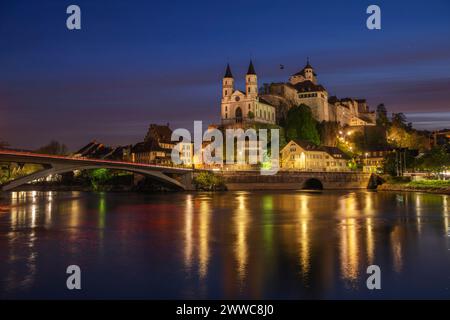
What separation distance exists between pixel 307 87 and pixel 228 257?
11430cm

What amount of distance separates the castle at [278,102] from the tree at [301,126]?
872 centimetres

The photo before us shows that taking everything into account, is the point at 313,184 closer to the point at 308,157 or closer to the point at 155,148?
the point at 308,157

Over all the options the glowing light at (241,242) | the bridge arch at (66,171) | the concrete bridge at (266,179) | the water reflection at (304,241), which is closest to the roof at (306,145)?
the concrete bridge at (266,179)

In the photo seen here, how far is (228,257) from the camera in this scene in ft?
60.8

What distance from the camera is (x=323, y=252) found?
19406 mm

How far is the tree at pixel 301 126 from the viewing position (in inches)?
4092

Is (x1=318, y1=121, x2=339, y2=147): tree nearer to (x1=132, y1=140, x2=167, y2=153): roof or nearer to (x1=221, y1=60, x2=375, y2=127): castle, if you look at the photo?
(x1=221, y1=60, x2=375, y2=127): castle

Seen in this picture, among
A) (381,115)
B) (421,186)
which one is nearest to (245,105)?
(421,186)

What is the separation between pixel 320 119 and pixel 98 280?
11248cm

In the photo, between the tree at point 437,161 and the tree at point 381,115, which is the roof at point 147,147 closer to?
the tree at point 437,161

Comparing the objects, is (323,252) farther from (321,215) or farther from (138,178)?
(138,178)

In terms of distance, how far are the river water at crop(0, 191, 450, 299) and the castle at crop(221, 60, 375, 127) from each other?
78.9m
